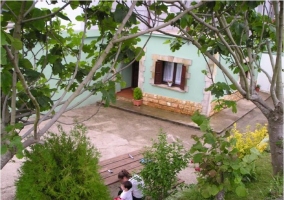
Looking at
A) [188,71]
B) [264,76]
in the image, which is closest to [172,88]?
[188,71]

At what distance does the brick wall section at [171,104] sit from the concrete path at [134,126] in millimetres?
264

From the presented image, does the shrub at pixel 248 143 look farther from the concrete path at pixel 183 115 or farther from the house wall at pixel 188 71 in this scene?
the house wall at pixel 188 71

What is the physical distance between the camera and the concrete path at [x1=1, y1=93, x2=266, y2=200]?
28.5ft

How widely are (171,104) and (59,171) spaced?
827cm

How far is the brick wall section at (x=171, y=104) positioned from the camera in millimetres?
11203

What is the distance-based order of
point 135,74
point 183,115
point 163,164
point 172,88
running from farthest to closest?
point 135,74 → point 172,88 → point 183,115 → point 163,164

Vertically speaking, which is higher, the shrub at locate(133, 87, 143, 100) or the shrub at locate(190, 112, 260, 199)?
the shrub at locate(190, 112, 260, 199)

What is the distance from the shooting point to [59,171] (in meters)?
3.67

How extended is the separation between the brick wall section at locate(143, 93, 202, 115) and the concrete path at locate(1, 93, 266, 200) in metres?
0.26

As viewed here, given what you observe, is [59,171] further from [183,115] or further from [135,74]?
[135,74]

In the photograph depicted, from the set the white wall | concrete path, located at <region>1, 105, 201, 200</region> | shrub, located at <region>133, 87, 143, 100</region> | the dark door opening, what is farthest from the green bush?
the white wall

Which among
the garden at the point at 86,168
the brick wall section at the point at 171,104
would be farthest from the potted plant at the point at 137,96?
the garden at the point at 86,168

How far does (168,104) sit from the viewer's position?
1172 centimetres

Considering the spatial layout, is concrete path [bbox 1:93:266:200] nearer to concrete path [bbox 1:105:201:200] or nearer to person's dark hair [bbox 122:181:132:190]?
concrete path [bbox 1:105:201:200]
